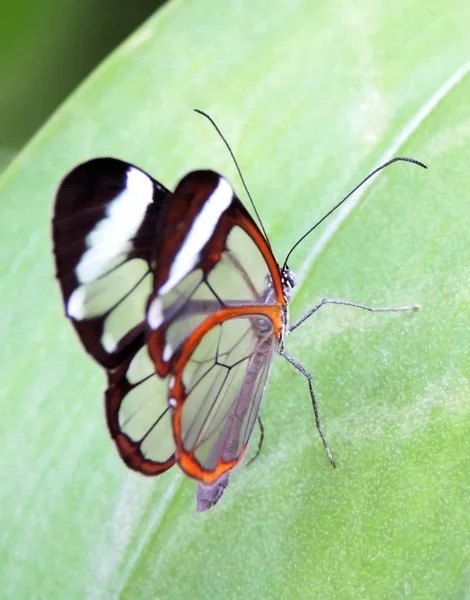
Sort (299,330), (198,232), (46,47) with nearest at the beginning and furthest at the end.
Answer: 1. (198,232)
2. (299,330)
3. (46,47)

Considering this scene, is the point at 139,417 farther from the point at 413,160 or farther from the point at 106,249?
the point at 413,160

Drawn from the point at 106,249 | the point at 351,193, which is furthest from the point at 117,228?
the point at 351,193

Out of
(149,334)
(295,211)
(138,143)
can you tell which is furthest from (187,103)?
(149,334)

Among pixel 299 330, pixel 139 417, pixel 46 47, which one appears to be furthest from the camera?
pixel 46 47

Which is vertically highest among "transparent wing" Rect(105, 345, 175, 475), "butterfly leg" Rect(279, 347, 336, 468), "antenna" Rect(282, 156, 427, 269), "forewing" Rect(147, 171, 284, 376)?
"forewing" Rect(147, 171, 284, 376)

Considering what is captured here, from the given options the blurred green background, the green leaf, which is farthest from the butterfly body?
the blurred green background

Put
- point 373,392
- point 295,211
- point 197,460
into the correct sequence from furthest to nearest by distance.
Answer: point 295,211, point 373,392, point 197,460

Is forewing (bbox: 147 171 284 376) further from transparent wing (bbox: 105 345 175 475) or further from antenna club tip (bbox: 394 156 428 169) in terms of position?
antenna club tip (bbox: 394 156 428 169)

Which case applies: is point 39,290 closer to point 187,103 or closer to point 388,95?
point 187,103
